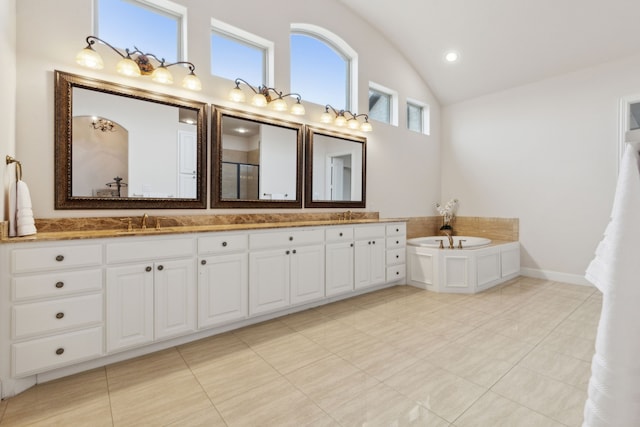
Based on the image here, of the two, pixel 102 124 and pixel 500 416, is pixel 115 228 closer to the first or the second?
pixel 102 124

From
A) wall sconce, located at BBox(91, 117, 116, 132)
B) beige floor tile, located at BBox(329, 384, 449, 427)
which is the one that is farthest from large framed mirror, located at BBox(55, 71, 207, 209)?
beige floor tile, located at BBox(329, 384, 449, 427)

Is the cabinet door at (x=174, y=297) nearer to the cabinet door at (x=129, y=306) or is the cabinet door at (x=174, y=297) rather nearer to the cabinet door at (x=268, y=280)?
the cabinet door at (x=129, y=306)

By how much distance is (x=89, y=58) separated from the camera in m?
2.32

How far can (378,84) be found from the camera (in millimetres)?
4684

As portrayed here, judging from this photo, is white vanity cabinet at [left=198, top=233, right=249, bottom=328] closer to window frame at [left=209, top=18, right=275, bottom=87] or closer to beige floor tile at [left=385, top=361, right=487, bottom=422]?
beige floor tile at [left=385, top=361, right=487, bottom=422]

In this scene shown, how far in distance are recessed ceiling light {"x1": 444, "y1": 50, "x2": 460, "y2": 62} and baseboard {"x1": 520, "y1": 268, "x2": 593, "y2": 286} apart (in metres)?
3.38

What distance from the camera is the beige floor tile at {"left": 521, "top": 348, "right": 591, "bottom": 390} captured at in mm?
2014

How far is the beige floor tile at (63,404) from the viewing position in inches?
64.6

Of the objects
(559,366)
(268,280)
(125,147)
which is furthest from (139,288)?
(559,366)

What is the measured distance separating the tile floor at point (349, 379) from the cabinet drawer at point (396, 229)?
1.24 m

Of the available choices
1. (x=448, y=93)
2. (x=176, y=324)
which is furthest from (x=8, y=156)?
(x=448, y=93)

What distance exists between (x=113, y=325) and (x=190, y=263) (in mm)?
621

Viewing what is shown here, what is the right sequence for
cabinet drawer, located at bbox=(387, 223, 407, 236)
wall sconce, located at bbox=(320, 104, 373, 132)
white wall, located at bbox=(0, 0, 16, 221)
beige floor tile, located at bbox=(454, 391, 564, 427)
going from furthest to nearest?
cabinet drawer, located at bbox=(387, 223, 407, 236), wall sconce, located at bbox=(320, 104, 373, 132), white wall, located at bbox=(0, 0, 16, 221), beige floor tile, located at bbox=(454, 391, 564, 427)

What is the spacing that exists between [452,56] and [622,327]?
5045mm
